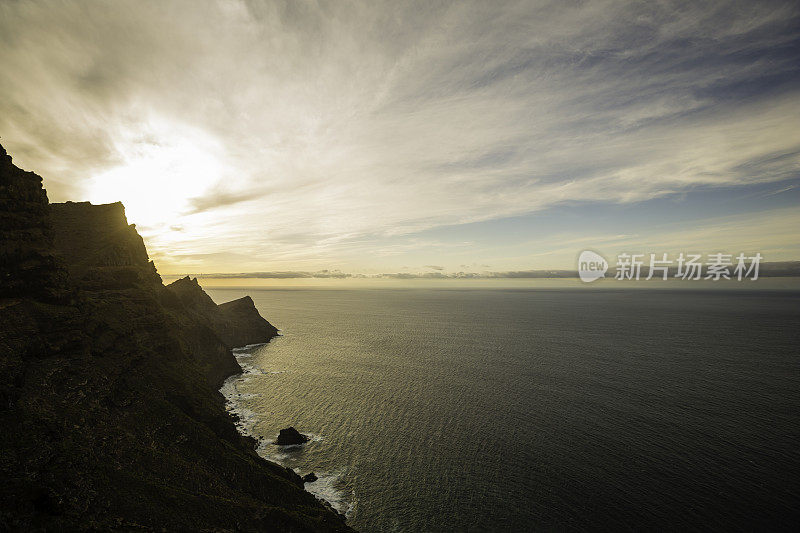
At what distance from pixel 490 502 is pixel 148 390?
4633cm

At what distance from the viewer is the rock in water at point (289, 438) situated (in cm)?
5594

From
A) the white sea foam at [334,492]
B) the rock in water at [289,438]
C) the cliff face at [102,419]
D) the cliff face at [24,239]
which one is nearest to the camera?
the cliff face at [102,419]

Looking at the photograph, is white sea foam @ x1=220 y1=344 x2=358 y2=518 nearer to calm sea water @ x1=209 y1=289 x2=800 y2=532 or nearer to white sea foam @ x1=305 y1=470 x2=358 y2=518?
white sea foam @ x1=305 y1=470 x2=358 y2=518

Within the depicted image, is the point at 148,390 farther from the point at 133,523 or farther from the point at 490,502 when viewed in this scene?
the point at 490,502

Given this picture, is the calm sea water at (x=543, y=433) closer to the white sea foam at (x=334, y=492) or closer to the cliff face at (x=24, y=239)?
the white sea foam at (x=334, y=492)

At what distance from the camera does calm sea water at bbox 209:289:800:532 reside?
39656 millimetres

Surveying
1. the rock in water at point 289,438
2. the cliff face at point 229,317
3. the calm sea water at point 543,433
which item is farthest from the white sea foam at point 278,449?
the cliff face at point 229,317

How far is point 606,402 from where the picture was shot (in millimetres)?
70500

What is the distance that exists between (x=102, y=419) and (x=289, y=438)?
92.2 ft

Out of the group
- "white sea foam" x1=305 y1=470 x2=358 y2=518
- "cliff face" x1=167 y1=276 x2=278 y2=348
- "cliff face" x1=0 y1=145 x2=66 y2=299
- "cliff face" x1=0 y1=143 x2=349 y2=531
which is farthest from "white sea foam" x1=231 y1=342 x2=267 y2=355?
"white sea foam" x1=305 y1=470 x2=358 y2=518

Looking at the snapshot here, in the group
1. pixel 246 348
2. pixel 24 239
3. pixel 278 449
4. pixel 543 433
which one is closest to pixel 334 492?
pixel 278 449

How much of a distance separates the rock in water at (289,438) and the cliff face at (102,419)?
11.4 metres

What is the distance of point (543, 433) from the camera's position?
58188mm

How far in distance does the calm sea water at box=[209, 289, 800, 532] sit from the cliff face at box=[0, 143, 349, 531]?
12.9 meters
